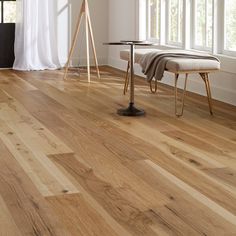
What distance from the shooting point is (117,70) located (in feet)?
26.5

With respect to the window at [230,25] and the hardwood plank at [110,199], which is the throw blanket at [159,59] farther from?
the hardwood plank at [110,199]

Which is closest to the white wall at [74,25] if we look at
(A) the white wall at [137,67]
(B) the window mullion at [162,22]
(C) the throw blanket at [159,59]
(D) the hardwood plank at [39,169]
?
(A) the white wall at [137,67]

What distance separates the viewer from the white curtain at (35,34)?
7.93 m

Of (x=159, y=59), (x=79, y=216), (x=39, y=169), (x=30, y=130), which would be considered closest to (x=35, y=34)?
(x=159, y=59)

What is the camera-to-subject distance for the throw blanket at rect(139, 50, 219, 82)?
495 centimetres

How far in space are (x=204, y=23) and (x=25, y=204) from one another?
3.83m

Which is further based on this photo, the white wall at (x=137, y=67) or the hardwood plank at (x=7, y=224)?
the white wall at (x=137, y=67)

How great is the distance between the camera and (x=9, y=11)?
8078 millimetres

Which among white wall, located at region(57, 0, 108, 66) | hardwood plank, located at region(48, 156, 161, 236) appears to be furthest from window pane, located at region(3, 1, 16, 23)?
hardwood plank, located at region(48, 156, 161, 236)

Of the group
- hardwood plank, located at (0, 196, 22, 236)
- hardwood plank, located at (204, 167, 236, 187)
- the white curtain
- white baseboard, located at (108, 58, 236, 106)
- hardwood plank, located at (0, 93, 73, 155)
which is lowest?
hardwood plank, located at (0, 196, 22, 236)

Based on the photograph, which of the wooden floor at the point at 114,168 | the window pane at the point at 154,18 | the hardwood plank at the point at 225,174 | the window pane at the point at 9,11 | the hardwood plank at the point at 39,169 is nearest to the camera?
the wooden floor at the point at 114,168

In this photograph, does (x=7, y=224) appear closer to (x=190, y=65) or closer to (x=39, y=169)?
(x=39, y=169)

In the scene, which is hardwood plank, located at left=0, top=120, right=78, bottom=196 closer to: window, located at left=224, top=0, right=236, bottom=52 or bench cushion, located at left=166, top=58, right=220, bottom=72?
bench cushion, located at left=166, top=58, right=220, bottom=72

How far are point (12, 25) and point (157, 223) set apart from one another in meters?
6.08
